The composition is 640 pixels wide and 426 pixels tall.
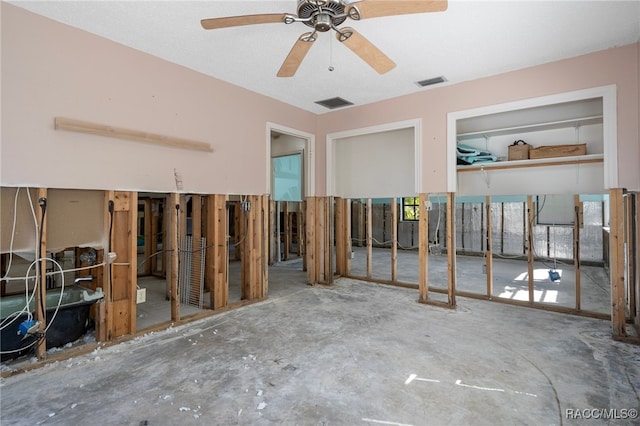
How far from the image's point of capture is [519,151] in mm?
4453

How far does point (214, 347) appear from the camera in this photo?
2.97 m

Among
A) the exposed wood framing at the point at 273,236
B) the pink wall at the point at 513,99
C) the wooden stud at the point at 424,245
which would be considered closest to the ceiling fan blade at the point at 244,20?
the pink wall at the point at 513,99

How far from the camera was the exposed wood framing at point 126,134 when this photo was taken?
2.85 metres

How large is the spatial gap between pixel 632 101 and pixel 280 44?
3.60 meters

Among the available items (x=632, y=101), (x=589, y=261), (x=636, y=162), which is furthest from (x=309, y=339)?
(x=589, y=261)

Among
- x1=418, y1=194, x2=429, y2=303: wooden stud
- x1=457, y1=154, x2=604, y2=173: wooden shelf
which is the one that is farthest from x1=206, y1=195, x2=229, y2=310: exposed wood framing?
x1=457, y1=154, x2=604, y2=173: wooden shelf

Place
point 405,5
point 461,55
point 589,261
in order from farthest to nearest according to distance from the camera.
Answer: point 589,261 → point 461,55 → point 405,5

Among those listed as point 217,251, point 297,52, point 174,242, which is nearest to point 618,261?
point 297,52

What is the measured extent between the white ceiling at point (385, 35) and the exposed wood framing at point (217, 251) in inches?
64.8

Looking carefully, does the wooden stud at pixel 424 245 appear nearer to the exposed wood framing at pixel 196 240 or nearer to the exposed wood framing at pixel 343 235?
the exposed wood framing at pixel 343 235

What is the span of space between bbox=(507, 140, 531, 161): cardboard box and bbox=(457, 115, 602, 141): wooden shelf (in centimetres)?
24

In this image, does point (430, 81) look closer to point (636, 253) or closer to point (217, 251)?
point (636, 253)

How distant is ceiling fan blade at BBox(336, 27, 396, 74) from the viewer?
232cm

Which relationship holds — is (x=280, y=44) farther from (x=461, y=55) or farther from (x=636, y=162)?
(x=636, y=162)
